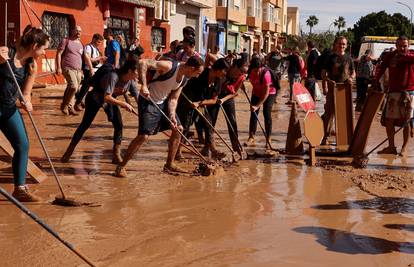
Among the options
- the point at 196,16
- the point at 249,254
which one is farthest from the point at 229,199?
the point at 196,16

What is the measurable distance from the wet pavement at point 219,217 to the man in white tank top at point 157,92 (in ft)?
1.42

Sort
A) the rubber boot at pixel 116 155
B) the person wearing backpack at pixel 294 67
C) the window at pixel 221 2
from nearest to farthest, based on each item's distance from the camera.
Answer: the rubber boot at pixel 116 155
the person wearing backpack at pixel 294 67
the window at pixel 221 2

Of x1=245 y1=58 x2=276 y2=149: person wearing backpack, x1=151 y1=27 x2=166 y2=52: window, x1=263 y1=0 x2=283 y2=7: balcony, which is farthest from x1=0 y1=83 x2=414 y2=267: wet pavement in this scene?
x1=263 y1=0 x2=283 y2=7: balcony

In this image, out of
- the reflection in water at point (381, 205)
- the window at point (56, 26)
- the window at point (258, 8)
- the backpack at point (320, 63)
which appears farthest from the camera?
the window at point (258, 8)

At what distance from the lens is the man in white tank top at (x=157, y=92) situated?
263 inches

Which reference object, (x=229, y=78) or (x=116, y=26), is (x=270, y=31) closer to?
(x=116, y=26)

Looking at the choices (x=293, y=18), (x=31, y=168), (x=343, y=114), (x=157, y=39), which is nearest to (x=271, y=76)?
(x=343, y=114)

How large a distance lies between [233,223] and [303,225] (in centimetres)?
60

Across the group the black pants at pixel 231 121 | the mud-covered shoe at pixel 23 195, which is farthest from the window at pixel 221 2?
the mud-covered shoe at pixel 23 195

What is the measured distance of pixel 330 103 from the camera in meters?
9.66

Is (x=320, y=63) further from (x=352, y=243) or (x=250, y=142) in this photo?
(x=352, y=243)

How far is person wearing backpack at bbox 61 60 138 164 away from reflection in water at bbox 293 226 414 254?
108 inches

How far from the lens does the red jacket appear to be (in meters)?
8.78

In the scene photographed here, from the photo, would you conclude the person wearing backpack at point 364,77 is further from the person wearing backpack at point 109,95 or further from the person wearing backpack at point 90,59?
the person wearing backpack at point 109,95
